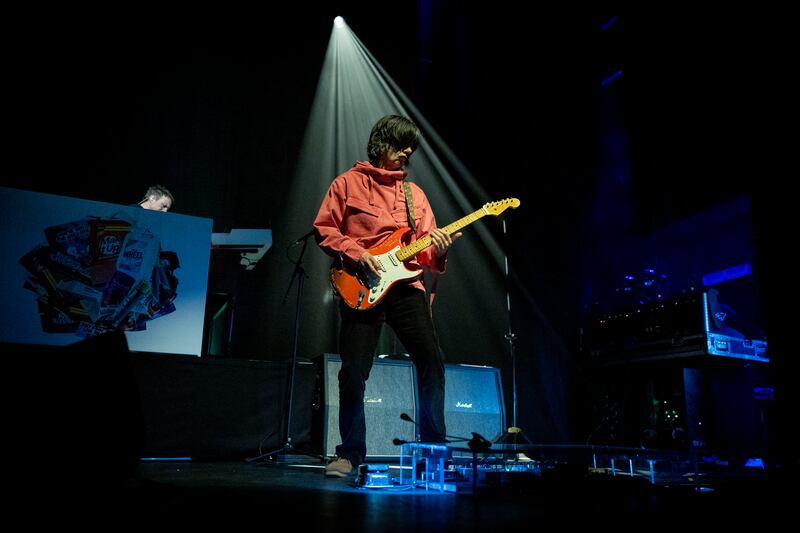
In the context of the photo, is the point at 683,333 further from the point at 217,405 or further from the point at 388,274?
the point at 217,405

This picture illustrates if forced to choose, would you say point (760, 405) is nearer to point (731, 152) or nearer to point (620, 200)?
point (731, 152)

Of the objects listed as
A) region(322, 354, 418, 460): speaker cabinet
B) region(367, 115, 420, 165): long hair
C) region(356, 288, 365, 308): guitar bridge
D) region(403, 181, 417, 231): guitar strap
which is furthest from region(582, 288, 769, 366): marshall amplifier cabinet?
region(356, 288, 365, 308): guitar bridge

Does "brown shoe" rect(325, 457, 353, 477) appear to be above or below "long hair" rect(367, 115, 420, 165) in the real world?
below

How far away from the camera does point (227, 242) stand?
538 centimetres

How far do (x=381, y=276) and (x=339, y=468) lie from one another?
96 cm

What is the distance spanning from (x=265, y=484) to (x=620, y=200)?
17.2 feet

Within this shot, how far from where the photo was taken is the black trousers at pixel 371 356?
2.77 metres

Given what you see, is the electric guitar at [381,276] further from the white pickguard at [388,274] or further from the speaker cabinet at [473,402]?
the speaker cabinet at [473,402]

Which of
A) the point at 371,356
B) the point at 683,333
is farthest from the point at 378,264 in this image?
the point at 683,333

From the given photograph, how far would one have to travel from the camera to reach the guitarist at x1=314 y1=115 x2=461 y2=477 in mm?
2781

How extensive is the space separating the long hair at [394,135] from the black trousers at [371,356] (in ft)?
2.76

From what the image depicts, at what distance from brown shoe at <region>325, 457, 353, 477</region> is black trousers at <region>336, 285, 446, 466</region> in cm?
4

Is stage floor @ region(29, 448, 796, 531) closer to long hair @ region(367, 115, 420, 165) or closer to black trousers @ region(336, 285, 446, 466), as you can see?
black trousers @ region(336, 285, 446, 466)

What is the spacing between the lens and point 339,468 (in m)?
2.69
